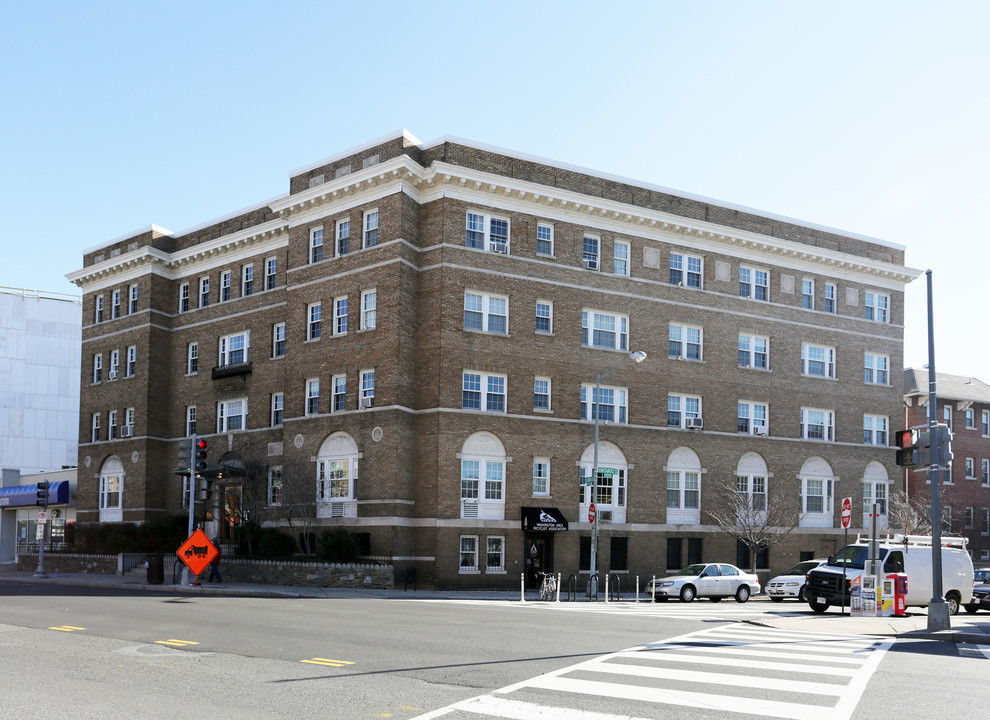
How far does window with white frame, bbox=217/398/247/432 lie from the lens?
48.3 metres

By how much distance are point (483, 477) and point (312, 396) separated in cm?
876

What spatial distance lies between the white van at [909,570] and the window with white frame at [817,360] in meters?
18.5

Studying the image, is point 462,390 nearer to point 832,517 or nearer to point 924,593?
point 924,593

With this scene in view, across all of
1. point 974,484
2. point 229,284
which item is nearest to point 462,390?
point 229,284

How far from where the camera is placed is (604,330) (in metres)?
43.2

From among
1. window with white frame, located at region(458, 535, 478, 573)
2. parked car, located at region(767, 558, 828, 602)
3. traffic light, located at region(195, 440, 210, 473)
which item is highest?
traffic light, located at region(195, 440, 210, 473)

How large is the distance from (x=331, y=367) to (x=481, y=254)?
26.5ft

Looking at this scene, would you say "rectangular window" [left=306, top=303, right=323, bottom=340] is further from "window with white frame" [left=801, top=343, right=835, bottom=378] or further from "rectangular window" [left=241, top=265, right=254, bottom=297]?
"window with white frame" [left=801, top=343, right=835, bottom=378]

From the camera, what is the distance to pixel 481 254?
4038cm

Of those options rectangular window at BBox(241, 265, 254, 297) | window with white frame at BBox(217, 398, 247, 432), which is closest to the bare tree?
window with white frame at BBox(217, 398, 247, 432)

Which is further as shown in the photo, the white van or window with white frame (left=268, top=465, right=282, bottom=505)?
window with white frame (left=268, top=465, right=282, bottom=505)

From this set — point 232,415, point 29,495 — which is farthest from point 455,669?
point 29,495

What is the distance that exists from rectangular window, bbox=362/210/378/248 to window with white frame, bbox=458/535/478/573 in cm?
1278

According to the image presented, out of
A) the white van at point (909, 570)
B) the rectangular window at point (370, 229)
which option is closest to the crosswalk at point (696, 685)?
the white van at point (909, 570)
